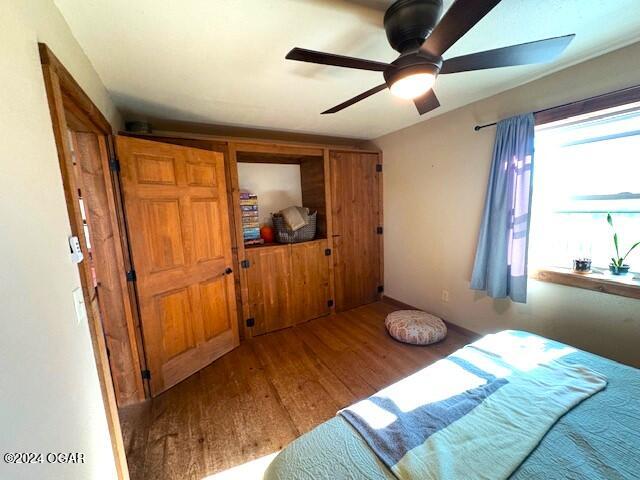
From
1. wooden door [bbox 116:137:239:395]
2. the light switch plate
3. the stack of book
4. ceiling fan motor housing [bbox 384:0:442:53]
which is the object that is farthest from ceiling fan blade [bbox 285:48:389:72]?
the stack of book

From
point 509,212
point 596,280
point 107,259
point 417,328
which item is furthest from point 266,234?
point 596,280

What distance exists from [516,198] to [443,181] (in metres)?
0.75

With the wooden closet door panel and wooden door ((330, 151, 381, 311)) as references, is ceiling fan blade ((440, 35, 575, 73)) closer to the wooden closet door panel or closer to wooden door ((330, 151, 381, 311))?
wooden door ((330, 151, 381, 311))

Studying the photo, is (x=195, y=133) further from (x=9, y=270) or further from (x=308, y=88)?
(x=9, y=270)

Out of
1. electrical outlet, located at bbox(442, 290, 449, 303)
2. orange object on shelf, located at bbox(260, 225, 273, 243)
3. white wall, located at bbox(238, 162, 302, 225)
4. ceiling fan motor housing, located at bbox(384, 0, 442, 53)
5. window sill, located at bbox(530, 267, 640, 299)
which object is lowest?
electrical outlet, located at bbox(442, 290, 449, 303)

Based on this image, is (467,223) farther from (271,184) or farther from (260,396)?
(260,396)

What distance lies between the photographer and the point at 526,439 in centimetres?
84

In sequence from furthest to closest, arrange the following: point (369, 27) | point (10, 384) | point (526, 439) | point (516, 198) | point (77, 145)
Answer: point (516, 198) → point (77, 145) → point (369, 27) → point (526, 439) → point (10, 384)

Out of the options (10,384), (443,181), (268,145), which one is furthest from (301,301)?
(10,384)

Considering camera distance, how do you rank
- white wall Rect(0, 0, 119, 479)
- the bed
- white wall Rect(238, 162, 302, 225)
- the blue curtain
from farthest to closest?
white wall Rect(238, 162, 302, 225), the blue curtain, the bed, white wall Rect(0, 0, 119, 479)

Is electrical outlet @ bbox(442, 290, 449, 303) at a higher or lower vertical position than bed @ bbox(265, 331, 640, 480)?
lower

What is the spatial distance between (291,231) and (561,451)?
2.43 meters

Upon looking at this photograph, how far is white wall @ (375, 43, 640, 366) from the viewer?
1.66 metres

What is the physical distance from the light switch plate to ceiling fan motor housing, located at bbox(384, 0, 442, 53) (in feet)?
5.46
